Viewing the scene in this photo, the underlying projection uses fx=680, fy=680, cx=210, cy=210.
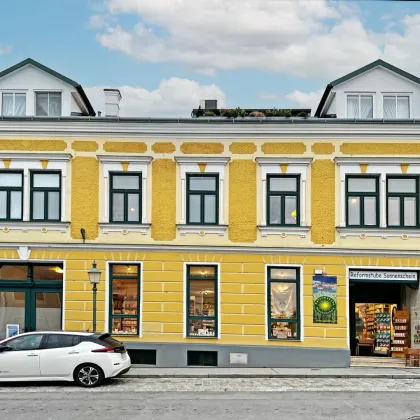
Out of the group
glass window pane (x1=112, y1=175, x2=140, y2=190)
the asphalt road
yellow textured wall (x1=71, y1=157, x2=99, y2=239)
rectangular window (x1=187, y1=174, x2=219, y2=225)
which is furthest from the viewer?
glass window pane (x1=112, y1=175, x2=140, y2=190)

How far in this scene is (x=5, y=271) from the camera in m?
22.7

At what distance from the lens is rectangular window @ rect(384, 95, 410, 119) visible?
2362cm

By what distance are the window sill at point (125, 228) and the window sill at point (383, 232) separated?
20.9 ft

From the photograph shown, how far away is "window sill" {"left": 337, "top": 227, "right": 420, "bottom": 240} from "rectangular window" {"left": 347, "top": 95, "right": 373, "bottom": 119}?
4.15 m

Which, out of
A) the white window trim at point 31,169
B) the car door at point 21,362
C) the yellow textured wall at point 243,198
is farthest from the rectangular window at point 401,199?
the car door at point 21,362

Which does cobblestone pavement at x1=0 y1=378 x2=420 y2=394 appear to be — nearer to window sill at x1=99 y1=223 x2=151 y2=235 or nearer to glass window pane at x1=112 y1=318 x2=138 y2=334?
glass window pane at x1=112 y1=318 x2=138 y2=334

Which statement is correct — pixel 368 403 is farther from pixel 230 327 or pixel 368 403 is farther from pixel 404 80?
pixel 404 80

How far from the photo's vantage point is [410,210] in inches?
879

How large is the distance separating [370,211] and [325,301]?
→ 10.9 ft

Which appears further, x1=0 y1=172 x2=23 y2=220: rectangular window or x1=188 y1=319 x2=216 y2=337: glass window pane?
x1=0 y1=172 x2=23 y2=220: rectangular window

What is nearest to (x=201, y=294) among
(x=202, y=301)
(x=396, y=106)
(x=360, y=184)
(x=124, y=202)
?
(x=202, y=301)

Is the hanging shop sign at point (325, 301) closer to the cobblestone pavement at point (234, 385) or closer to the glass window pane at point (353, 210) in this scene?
the glass window pane at point (353, 210)

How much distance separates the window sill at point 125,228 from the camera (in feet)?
Result: 73.3

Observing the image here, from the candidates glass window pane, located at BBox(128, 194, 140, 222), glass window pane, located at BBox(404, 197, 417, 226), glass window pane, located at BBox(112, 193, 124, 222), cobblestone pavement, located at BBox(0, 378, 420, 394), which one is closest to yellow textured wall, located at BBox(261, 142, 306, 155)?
glass window pane, located at BBox(404, 197, 417, 226)
